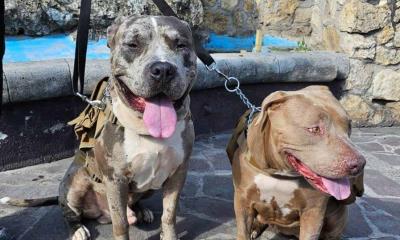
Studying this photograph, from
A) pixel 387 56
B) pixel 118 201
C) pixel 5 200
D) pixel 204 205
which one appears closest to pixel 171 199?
pixel 118 201

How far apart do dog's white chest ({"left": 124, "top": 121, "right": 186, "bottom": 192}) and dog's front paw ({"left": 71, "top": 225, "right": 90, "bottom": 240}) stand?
22.6 inches

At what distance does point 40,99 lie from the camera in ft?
13.9

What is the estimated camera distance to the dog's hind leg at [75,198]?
3102 millimetres

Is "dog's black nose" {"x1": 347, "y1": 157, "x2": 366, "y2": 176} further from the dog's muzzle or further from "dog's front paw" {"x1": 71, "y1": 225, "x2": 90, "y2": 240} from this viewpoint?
"dog's front paw" {"x1": 71, "y1": 225, "x2": 90, "y2": 240}

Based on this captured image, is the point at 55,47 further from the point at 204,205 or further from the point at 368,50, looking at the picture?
the point at 368,50

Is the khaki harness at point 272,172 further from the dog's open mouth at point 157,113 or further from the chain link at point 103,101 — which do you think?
the chain link at point 103,101

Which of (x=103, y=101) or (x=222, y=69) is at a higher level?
(x=103, y=101)

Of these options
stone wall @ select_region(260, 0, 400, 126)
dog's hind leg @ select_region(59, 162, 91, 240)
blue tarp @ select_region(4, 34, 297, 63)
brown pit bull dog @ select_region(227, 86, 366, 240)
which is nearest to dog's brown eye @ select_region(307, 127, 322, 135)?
brown pit bull dog @ select_region(227, 86, 366, 240)

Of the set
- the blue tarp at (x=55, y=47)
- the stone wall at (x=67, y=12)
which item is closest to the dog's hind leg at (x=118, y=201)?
the blue tarp at (x=55, y=47)

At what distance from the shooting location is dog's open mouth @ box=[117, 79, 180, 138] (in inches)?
100

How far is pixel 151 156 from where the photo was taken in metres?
2.71

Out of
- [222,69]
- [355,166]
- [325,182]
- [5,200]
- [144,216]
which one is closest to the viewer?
[355,166]

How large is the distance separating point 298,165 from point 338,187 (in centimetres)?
21

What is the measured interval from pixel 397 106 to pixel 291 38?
68.7 inches
